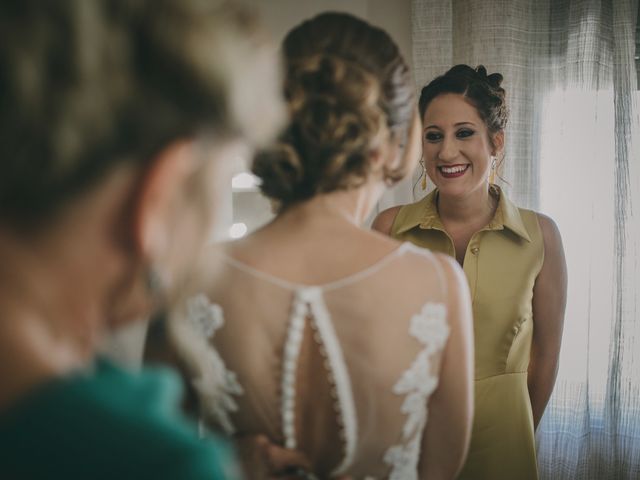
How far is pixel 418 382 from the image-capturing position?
0.76 meters

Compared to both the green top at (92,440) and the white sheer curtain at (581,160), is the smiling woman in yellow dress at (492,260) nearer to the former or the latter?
the white sheer curtain at (581,160)

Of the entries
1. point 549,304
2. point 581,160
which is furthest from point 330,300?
point 581,160

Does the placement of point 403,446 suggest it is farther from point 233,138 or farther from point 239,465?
point 233,138

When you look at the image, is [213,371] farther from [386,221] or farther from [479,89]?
[479,89]

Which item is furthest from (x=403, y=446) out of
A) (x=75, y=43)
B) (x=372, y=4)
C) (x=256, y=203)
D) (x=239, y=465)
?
(x=372, y=4)

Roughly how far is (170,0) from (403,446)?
709mm

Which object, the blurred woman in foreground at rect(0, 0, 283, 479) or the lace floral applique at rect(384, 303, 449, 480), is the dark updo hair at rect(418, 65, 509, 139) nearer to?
the lace floral applique at rect(384, 303, 449, 480)

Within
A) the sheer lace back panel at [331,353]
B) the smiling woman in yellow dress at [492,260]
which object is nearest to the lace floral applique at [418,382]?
the sheer lace back panel at [331,353]

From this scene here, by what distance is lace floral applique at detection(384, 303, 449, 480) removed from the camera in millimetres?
750

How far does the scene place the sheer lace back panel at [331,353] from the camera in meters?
0.72

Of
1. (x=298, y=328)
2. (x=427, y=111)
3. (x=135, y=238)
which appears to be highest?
(x=427, y=111)

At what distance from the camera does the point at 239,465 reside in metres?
0.74

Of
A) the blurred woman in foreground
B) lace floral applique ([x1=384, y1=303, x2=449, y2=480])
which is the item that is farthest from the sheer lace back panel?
the blurred woman in foreground

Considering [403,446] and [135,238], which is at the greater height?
[135,238]
